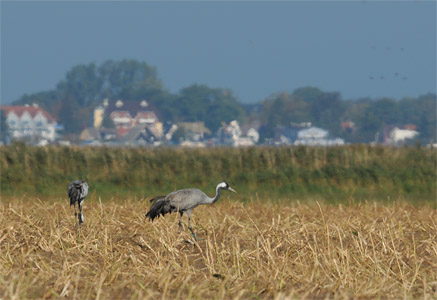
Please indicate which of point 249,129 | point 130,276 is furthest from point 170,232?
point 249,129

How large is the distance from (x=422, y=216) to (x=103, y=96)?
134213 mm

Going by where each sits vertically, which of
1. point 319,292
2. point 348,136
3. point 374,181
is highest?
point 319,292

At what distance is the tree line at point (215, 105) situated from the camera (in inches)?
4857

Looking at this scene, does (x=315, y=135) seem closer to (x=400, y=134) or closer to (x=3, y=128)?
(x=400, y=134)

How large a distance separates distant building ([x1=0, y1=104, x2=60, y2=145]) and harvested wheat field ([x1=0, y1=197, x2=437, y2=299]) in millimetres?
113336

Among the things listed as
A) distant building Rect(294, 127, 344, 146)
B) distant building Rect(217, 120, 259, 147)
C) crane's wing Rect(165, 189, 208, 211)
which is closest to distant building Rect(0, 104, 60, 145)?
distant building Rect(217, 120, 259, 147)

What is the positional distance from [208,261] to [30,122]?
406ft

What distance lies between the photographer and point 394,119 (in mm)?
126938

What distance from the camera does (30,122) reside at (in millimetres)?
129125

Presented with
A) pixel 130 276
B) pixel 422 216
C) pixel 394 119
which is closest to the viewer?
pixel 130 276

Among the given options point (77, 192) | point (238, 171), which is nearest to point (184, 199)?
point (77, 192)

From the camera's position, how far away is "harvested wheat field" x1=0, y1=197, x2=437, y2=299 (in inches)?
334

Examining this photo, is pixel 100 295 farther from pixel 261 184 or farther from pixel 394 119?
pixel 394 119

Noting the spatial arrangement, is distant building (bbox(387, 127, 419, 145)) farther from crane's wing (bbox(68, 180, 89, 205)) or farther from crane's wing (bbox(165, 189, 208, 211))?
crane's wing (bbox(165, 189, 208, 211))
